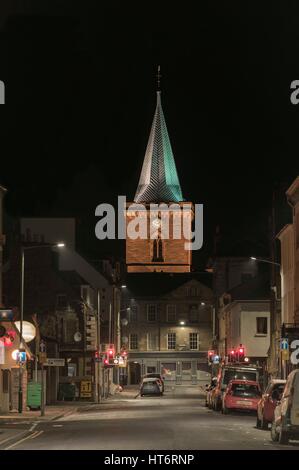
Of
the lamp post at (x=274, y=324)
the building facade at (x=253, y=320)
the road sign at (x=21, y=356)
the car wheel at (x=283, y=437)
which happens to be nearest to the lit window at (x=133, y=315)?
the building facade at (x=253, y=320)

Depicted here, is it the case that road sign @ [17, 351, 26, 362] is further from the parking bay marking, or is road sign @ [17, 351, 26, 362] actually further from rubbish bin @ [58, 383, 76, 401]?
rubbish bin @ [58, 383, 76, 401]

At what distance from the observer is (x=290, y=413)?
2745cm

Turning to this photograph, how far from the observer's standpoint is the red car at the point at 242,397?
1976 inches

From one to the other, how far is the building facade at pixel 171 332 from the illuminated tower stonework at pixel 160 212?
15.0 meters

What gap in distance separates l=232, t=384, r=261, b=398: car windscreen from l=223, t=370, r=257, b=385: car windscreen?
5.30 m

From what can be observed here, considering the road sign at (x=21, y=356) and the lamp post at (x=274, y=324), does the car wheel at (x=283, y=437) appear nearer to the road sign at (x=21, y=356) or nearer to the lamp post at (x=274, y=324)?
the road sign at (x=21, y=356)

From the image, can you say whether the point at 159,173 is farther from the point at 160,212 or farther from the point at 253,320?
the point at 253,320

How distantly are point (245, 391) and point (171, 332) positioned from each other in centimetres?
9243

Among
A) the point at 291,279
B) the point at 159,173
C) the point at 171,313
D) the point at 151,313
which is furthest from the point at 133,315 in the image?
the point at 291,279

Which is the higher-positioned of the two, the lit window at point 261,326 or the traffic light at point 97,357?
the lit window at point 261,326

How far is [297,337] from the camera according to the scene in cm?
5994

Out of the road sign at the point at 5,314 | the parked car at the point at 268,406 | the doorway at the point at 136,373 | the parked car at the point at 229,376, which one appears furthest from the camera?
the doorway at the point at 136,373

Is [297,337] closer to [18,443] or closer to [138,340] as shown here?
[18,443]

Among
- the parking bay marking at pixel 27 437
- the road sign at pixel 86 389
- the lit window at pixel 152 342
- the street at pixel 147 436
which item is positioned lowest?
the parking bay marking at pixel 27 437
